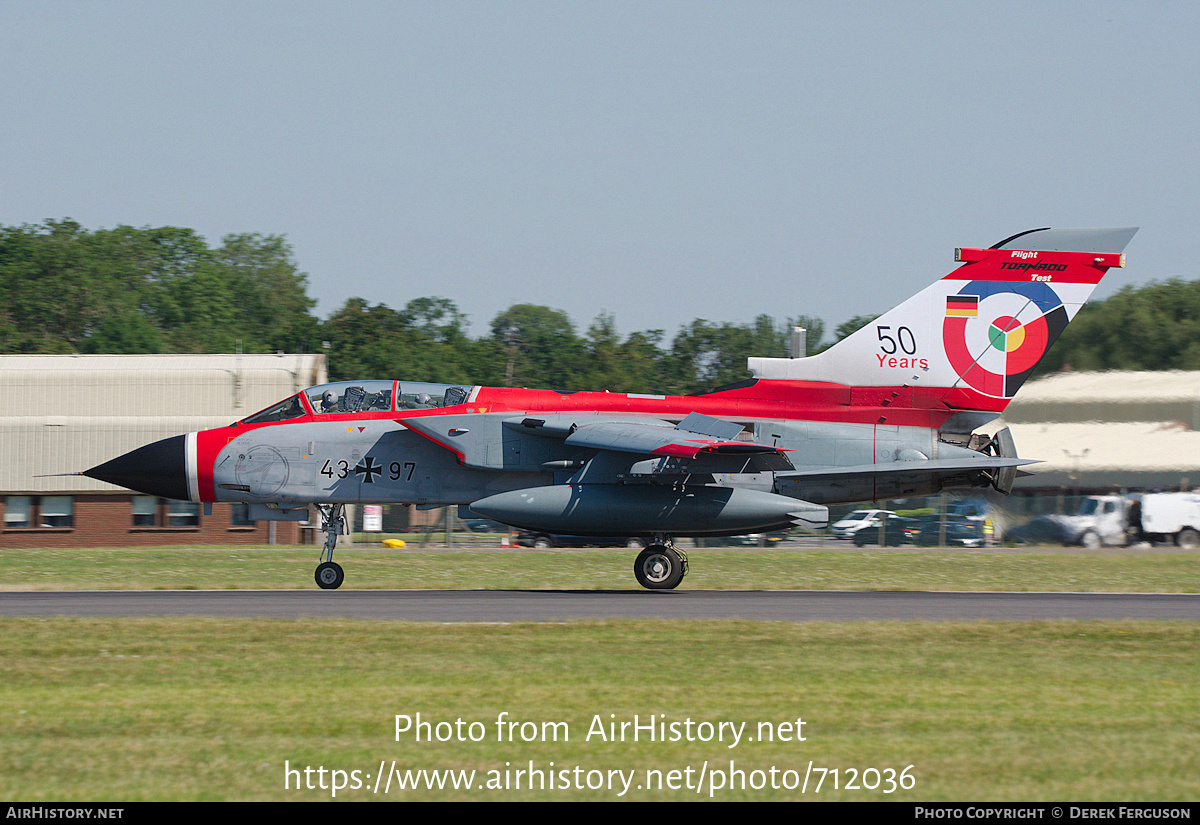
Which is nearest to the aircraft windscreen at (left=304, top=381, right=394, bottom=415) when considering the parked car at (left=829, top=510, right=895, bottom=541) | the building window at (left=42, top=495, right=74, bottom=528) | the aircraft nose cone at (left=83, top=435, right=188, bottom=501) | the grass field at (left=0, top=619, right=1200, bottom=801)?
the aircraft nose cone at (left=83, top=435, right=188, bottom=501)

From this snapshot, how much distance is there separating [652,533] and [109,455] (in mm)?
27370

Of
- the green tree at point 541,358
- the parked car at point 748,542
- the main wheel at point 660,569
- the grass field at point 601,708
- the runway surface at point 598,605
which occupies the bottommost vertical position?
the parked car at point 748,542

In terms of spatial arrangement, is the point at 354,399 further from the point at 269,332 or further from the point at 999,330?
the point at 269,332

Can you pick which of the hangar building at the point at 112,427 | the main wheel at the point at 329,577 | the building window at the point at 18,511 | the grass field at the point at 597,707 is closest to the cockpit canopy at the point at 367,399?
the main wheel at the point at 329,577

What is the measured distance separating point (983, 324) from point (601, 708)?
1278 centimetres

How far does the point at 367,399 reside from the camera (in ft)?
65.4

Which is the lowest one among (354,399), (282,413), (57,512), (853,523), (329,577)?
(329,577)

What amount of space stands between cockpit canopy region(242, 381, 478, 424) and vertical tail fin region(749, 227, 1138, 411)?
18.6ft

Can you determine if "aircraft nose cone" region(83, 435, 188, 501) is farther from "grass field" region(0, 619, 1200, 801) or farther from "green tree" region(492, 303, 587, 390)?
"green tree" region(492, 303, 587, 390)

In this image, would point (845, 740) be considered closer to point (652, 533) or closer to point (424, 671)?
point (424, 671)

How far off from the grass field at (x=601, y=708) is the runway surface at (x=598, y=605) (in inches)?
49.3

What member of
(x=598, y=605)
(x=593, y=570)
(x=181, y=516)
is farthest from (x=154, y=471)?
(x=181, y=516)

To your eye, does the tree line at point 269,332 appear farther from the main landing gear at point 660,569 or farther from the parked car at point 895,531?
the main landing gear at point 660,569

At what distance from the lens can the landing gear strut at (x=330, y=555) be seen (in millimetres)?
19500
